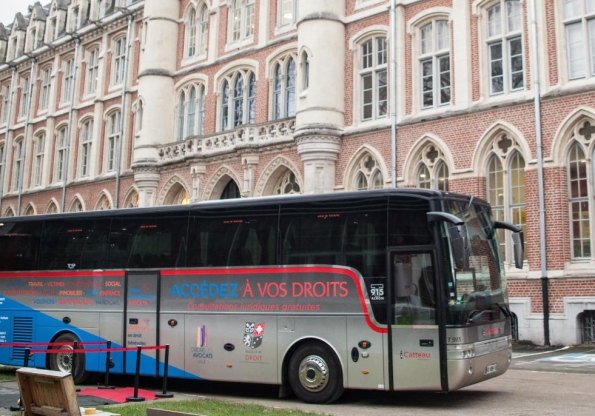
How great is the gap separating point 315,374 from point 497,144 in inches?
450

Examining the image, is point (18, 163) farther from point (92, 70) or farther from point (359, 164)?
point (359, 164)

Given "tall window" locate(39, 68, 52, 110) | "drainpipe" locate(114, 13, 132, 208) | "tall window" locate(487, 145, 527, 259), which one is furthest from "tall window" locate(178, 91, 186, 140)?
"tall window" locate(487, 145, 527, 259)

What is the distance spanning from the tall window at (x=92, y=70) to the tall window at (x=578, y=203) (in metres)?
24.3

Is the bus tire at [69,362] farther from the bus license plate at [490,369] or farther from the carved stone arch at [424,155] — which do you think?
the carved stone arch at [424,155]

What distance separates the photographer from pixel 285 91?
84.5ft

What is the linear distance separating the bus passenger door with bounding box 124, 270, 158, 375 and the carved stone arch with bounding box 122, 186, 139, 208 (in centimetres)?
1899

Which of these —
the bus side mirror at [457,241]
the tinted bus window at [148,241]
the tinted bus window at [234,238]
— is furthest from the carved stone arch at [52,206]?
the bus side mirror at [457,241]

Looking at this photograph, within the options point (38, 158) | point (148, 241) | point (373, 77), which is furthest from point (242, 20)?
point (148, 241)

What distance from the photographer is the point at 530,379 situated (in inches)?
506

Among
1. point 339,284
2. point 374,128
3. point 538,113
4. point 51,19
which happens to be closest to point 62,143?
point 51,19

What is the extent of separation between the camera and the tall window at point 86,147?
3466cm

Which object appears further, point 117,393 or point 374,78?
point 374,78

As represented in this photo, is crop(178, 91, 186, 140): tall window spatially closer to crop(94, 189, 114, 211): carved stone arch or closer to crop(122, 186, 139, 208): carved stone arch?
crop(122, 186, 139, 208): carved stone arch

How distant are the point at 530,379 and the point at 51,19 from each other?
35.5 metres
